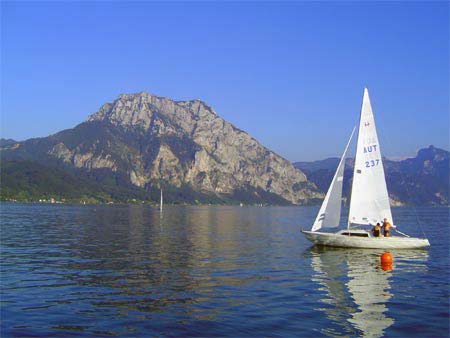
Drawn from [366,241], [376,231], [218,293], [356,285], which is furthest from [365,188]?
[218,293]

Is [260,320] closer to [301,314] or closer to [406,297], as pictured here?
[301,314]

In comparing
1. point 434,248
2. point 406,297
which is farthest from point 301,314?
point 434,248

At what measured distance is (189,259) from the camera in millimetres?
44250

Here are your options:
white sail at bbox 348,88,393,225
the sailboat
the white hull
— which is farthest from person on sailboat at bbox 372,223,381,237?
white sail at bbox 348,88,393,225

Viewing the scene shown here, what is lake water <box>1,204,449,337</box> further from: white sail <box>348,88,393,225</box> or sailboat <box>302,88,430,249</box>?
white sail <box>348,88,393,225</box>

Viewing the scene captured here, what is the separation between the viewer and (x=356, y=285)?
3219cm

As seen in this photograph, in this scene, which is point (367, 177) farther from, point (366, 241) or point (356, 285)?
point (356, 285)

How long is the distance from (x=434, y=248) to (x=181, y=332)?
48291mm

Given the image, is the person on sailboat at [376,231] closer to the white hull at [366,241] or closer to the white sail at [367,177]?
the white hull at [366,241]

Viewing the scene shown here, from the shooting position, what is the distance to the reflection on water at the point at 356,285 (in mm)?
22656

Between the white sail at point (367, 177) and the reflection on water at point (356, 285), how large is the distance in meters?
5.18

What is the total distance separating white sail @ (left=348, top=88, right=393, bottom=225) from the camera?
55844 mm

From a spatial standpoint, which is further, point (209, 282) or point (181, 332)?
point (209, 282)

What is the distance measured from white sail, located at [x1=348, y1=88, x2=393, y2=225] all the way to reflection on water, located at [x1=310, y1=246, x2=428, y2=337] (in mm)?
5181
